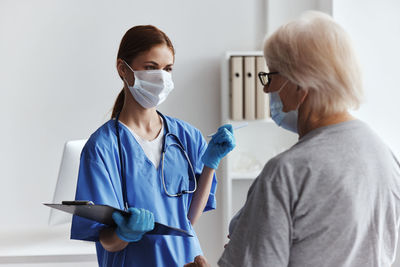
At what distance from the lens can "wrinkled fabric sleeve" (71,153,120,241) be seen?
58.1 inches

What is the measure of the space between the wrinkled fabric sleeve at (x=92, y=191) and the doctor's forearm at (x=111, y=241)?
24mm

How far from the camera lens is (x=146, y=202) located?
1529mm

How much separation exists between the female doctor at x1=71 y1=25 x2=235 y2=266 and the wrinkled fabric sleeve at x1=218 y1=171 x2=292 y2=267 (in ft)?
1.54

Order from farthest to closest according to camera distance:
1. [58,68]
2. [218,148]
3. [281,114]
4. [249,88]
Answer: [58,68] < [249,88] < [218,148] < [281,114]

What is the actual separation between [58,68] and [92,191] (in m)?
1.97

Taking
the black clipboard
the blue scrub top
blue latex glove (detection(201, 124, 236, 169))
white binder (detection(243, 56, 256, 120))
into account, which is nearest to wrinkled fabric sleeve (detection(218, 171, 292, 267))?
the black clipboard

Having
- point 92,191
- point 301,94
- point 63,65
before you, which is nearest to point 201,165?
point 92,191

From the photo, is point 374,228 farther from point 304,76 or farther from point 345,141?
point 304,76

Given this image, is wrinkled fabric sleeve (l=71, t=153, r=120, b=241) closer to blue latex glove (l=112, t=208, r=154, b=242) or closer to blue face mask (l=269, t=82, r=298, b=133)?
blue latex glove (l=112, t=208, r=154, b=242)

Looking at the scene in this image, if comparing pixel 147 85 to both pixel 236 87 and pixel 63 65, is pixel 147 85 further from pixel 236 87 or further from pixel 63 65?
pixel 63 65

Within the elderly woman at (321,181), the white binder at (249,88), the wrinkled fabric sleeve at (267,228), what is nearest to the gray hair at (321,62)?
the elderly woman at (321,181)

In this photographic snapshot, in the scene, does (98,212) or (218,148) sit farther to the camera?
(218,148)

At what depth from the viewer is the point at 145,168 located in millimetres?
1581

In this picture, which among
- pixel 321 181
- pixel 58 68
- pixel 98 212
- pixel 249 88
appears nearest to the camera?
pixel 321 181
